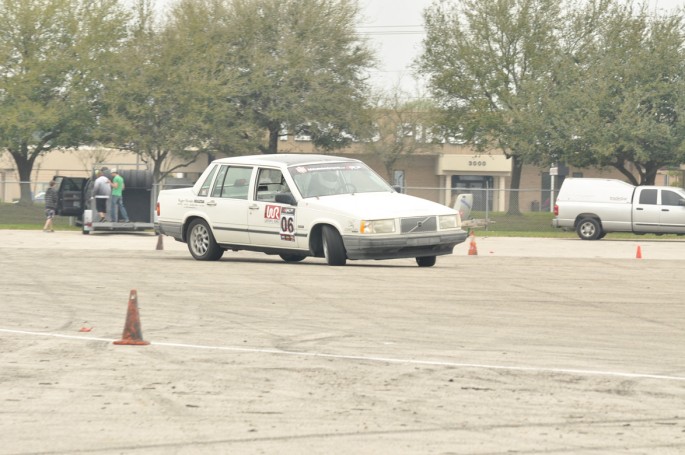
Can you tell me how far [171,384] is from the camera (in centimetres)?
848

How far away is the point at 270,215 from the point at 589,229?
2029 centimetres

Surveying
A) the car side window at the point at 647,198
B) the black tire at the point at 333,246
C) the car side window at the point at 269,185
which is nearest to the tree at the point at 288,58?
the car side window at the point at 647,198

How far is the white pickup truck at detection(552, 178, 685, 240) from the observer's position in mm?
38281

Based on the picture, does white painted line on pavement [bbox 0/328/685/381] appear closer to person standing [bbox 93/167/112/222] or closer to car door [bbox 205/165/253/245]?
car door [bbox 205/165/253/245]

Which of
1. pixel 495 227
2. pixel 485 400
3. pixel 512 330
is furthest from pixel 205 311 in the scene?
pixel 495 227

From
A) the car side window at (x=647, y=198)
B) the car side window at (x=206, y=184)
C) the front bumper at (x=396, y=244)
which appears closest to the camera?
the front bumper at (x=396, y=244)

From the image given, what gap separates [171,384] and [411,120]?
68351 mm

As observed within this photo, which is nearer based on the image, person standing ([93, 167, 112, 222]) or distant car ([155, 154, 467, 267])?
distant car ([155, 154, 467, 267])

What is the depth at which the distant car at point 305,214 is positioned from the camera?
1886 cm

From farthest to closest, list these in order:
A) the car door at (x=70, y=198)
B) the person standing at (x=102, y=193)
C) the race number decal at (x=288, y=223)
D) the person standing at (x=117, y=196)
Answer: the car door at (x=70, y=198)
the person standing at (x=117, y=196)
the person standing at (x=102, y=193)
the race number decal at (x=288, y=223)

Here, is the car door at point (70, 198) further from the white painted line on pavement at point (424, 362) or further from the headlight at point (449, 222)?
the white painted line on pavement at point (424, 362)

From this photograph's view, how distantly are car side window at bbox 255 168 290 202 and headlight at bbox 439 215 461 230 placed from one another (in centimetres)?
257

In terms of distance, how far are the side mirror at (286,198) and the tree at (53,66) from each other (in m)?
31.3

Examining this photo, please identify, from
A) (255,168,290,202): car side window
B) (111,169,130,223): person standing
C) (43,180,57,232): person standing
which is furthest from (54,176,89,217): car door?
(255,168,290,202): car side window
